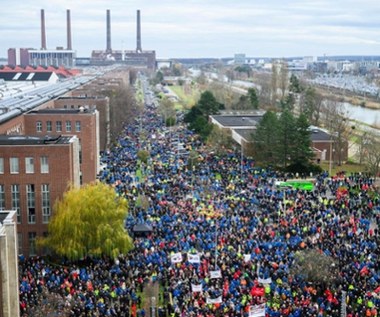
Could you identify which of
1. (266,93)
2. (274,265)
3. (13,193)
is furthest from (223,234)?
(266,93)

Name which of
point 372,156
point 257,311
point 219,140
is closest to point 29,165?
point 257,311

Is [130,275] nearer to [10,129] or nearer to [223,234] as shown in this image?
[223,234]

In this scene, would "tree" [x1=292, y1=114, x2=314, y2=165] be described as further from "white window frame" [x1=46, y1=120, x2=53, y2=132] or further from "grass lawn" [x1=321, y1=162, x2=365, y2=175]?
"white window frame" [x1=46, y1=120, x2=53, y2=132]

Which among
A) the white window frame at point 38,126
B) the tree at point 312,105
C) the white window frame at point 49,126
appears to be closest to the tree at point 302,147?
the white window frame at point 49,126

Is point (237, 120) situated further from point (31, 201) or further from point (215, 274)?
point (215, 274)

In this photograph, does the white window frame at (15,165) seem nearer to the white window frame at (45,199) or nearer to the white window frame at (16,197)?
the white window frame at (16,197)
